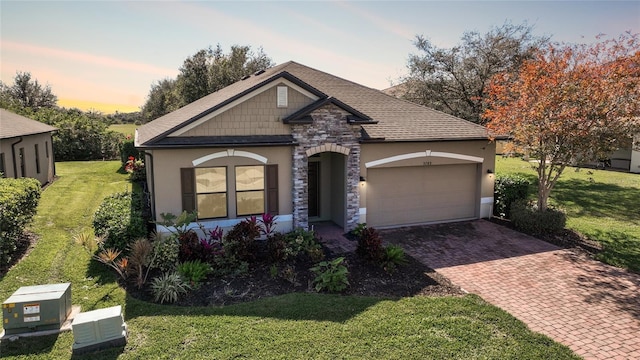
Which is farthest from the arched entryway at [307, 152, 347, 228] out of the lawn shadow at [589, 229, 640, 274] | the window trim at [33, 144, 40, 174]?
the window trim at [33, 144, 40, 174]

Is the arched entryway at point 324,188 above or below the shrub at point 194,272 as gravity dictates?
above

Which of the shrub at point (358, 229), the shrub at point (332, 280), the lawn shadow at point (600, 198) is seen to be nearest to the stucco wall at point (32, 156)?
the shrub at point (358, 229)

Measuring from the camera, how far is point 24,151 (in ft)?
63.9

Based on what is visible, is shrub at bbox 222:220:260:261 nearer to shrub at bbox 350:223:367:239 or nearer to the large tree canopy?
shrub at bbox 350:223:367:239

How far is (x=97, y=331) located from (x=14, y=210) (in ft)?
21.8

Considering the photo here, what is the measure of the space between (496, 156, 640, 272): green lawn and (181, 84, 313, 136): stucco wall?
10.1 meters

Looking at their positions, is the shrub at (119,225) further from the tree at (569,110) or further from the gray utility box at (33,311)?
the tree at (569,110)

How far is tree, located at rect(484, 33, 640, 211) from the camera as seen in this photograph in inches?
483

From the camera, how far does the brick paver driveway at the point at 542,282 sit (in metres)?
7.70

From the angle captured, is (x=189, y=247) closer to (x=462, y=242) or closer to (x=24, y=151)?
(x=462, y=242)

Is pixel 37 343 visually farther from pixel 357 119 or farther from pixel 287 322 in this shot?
pixel 357 119

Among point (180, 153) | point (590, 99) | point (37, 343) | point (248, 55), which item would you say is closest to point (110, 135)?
point (248, 55)

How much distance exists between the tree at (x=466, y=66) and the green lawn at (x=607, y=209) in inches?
258

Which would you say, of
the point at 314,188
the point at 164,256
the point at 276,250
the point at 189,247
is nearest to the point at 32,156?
the point at 164,256
